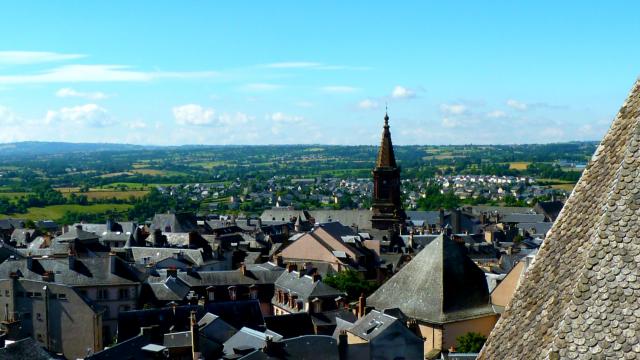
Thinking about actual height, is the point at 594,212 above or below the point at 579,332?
above

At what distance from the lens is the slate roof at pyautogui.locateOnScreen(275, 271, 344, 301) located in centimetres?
5078

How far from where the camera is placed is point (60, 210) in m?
181

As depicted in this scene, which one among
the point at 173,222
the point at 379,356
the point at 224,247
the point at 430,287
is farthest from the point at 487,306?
the point at 173,222

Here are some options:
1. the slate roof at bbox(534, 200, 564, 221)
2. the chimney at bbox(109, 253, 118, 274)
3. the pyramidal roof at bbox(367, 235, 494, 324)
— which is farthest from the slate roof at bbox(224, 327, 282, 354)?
the slate roof at bbox(534, 200, 564, 221)

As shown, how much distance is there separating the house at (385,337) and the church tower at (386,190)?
61.8 m

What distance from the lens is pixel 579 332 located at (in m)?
7.09

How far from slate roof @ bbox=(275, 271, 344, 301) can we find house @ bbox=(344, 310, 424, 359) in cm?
1387

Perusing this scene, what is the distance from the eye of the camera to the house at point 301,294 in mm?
49434

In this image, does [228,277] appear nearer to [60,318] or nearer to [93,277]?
[93,277]

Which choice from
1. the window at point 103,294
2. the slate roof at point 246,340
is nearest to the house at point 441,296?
the slate roof at point 246,340

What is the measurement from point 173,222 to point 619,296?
98.3 metres

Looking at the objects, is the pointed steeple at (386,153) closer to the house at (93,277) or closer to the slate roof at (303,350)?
the house at (93,277)

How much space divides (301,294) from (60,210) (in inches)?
5601

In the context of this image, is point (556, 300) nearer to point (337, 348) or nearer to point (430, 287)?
point (337, 348)
